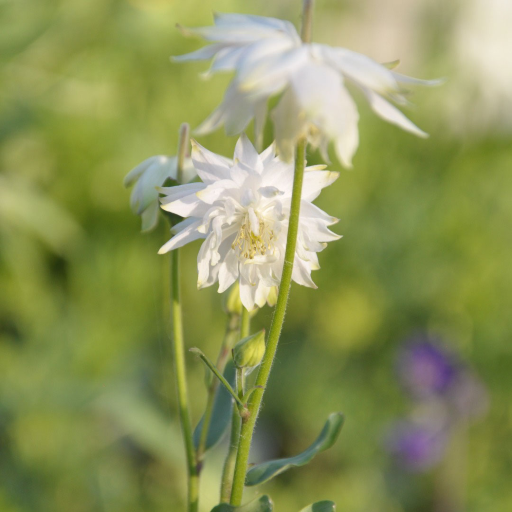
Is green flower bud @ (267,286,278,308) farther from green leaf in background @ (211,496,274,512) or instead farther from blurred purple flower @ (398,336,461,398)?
blurred purple flower @ (398,336,461,398)

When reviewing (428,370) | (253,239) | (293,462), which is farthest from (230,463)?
(428,370)

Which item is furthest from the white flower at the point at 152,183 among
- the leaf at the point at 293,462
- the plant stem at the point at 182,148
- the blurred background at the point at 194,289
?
the blurred background at the point at 194,289

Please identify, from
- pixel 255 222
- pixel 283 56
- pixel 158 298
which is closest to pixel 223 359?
pixel 255 222

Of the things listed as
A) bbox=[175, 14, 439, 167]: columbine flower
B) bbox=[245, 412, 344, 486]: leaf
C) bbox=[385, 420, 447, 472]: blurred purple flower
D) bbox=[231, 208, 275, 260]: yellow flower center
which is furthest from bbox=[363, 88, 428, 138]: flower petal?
bbox=[385, 420, 447, 472]: blurred purple flower

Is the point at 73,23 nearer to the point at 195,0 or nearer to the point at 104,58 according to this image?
the point at 104,58

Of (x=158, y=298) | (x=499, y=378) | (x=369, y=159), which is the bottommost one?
(x=499, y=378)

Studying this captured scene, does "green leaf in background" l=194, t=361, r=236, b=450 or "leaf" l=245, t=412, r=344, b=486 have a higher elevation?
"leaf" l=245, t=412, r=344, b=486

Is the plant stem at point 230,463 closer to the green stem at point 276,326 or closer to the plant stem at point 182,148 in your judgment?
the green stem at point 276,326
